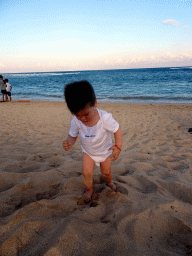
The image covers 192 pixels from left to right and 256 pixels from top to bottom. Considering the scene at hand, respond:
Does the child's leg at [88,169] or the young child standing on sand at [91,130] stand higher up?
the young child standing on sand at [91,130]

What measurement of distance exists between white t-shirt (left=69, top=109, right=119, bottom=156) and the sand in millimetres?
535

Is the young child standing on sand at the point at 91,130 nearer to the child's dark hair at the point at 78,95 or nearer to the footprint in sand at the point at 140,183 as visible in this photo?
the child's dark hair at the point at 78,95

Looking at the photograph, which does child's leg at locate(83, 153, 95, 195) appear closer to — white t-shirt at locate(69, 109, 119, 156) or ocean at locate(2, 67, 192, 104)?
white t-shirt at locate(69, 109, 119, 156)

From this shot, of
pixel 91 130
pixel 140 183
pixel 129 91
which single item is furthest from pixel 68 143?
pixel 129 91

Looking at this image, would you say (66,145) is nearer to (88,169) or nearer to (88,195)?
(88,169)

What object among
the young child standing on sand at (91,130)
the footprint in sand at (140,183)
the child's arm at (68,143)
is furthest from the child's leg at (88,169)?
the footprint in sand at (140,183)

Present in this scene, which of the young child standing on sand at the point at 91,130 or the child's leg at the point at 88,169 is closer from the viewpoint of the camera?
the young child standing on sand at the point at 91,130

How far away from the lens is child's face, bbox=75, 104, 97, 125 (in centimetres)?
158

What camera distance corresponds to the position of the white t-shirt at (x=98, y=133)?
1.80 metres

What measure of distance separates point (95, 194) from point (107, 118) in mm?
893

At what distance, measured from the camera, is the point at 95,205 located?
Answer: 1.79 metres

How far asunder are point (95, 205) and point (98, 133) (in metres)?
0.75

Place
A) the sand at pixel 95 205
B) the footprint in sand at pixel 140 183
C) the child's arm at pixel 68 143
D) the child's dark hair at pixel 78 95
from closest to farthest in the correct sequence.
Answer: the sand at pixel 95 205, the child's dark hair at pixel 78 95, the child's arm at pixel 68 143, the footprint in sand at pixel 140 183

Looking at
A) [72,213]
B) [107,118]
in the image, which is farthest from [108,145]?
[72,213]
